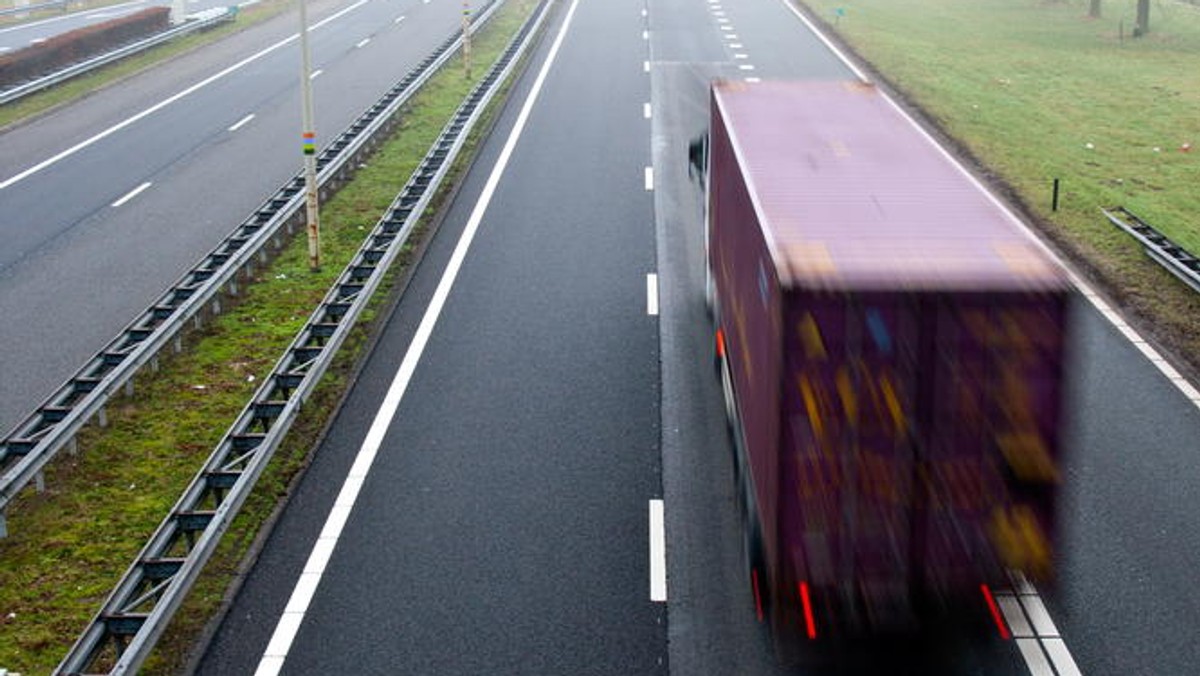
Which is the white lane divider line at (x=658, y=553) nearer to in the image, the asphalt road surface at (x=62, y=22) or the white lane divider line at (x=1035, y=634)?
the white lane divider line at (x=1035, y=634)

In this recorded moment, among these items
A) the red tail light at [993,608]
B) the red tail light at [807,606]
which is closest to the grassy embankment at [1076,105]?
the red tail light at [993,608]

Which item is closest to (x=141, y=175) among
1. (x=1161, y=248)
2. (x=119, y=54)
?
(x=119, y=54)

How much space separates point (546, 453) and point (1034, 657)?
584cm

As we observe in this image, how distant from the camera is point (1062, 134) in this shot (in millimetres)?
29234

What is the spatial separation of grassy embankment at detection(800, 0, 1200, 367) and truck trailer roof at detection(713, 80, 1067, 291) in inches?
244

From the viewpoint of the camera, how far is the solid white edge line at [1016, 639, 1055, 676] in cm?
1004

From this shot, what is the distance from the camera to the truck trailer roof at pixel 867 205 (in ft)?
30.0

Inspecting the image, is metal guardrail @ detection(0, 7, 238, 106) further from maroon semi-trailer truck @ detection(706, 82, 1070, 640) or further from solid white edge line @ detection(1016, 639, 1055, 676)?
solid white edge line @ detection(1016, 639, 1055, 676)

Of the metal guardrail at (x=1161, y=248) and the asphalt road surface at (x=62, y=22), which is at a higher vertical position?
the asphalt road surface at (x=62, y=22)

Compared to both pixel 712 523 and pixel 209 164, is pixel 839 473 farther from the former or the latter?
pixel 209 164

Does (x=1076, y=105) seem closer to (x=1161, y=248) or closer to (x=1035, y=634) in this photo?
(x=1161, y=248)

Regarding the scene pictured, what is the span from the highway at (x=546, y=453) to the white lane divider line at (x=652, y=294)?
49 mm

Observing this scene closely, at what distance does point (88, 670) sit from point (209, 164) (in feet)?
65.9

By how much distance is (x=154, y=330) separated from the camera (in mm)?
16500
